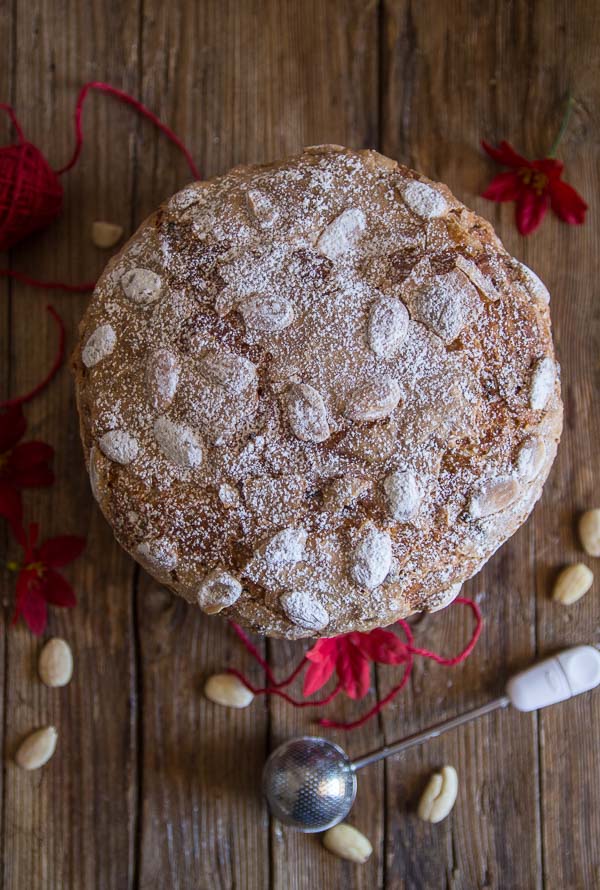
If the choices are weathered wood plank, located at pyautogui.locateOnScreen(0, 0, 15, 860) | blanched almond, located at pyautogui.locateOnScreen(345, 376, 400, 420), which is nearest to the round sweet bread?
blanched almond, located at pyautogui.locateOnScreen(345, 376, 400, 420)

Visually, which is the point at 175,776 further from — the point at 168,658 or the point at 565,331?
the point at 565,331

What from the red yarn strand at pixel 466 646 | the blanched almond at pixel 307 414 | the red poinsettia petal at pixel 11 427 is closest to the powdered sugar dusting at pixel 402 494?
the blanched almond at pixel 307 414

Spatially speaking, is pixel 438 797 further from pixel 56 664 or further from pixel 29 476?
pixel 29 476

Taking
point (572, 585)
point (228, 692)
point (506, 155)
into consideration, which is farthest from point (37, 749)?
point (506, 155)

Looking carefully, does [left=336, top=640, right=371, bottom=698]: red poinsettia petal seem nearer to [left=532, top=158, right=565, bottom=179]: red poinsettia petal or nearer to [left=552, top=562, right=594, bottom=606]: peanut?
[left=552, top=562, right=594, bottom=606]: peanut

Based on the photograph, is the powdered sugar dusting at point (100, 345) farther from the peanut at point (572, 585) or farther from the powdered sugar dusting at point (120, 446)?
the peanut at point (572, 585)

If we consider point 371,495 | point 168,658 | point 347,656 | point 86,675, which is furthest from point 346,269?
point 86,675
